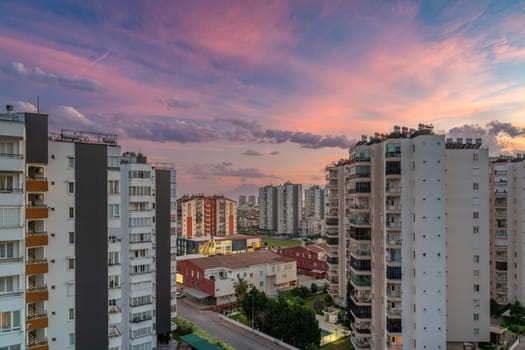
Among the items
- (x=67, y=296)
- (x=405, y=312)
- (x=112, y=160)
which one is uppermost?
(x=112, y=160)

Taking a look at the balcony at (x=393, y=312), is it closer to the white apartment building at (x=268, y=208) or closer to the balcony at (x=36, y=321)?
the balcony at (x=36, y=321)

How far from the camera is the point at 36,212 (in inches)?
666

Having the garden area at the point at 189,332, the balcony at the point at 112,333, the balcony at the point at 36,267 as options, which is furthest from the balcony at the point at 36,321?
the garden area at the point at 189,332

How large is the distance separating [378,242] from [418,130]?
30.9ft

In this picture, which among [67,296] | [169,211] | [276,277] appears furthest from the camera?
[276,277]

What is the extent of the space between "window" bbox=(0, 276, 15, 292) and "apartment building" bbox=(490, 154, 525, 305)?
152 ft

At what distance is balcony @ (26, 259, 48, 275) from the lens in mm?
16812

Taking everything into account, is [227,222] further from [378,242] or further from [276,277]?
[378,242]

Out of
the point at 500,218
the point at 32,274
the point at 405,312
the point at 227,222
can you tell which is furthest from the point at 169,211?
the point at 227,222

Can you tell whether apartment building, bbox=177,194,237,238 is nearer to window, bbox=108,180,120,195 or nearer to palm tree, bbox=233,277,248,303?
palm tree, bbox=233,277,248,303

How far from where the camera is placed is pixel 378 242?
99.7ft

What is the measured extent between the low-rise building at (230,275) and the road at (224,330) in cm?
315

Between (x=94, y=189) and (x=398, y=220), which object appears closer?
(x=94, y=189)

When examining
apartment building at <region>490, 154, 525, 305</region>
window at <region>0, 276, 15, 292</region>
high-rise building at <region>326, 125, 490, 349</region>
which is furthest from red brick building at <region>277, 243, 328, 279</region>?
window at <region>0, 276, 15, 292</region>
